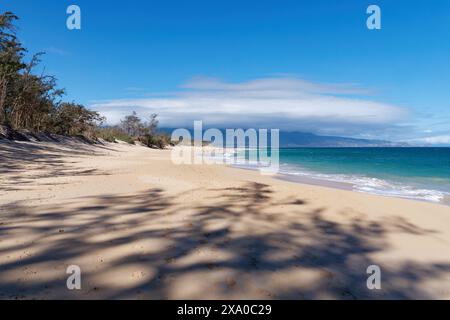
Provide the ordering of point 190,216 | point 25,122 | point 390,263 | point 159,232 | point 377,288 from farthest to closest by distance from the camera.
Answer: point 25,122 < point 190,216 < point 159,232 < point 390,263 < point 377,288

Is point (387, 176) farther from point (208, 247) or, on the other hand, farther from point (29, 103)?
point (29, 103)

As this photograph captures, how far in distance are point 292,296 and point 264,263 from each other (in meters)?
0.77

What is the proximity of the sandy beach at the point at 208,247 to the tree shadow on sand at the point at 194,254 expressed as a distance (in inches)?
0.6

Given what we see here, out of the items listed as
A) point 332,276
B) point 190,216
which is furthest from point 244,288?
point 190,216

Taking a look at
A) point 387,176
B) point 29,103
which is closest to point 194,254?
point 387,176

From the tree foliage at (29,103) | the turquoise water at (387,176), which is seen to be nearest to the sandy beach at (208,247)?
the turquoise water at (387,176)

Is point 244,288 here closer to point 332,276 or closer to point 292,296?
point 292,296

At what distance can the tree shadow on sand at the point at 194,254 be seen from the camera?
3180 mm

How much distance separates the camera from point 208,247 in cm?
435

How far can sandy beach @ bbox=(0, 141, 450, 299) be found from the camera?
127 inches

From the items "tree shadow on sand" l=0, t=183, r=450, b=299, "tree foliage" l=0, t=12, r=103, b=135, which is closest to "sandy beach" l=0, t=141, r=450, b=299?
"tree shadow on sand" l=0, t=183, r=450, b=299

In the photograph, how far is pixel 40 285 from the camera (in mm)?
3029

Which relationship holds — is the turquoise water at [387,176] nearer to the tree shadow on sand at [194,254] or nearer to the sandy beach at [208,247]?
the sandy beach at [208,247]

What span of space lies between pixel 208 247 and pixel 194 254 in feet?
1.15
